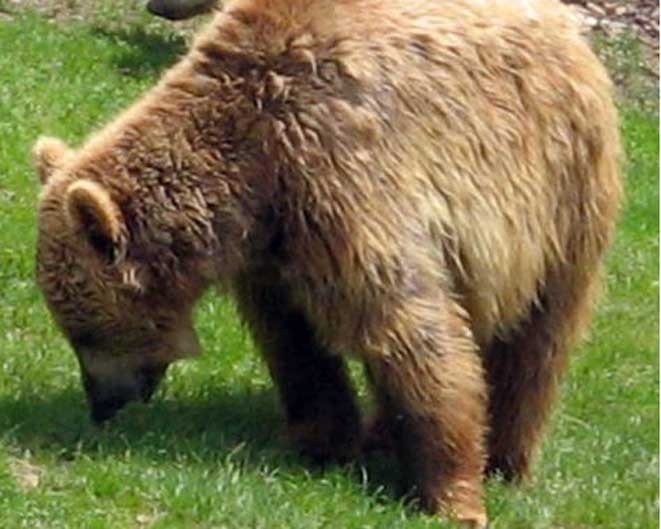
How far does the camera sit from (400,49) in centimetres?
756

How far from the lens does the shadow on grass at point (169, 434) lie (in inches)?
A: 309

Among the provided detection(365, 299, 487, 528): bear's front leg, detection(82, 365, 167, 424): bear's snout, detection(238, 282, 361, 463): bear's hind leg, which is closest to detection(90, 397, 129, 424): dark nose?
detection(82, 365, 167, 424): bear's snout

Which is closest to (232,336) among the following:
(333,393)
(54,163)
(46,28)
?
(333,393)

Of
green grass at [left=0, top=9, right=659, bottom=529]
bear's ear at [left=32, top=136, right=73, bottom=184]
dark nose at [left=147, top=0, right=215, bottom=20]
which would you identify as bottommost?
dark nose at [left=147, top=0, right=215, bottom=20]

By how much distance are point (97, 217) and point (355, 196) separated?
923 millimetres

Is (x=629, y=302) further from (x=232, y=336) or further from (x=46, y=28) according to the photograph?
(x=46, y=28)

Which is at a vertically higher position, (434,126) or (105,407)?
(434,126)

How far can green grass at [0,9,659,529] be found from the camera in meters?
7.36

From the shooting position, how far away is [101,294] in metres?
7.66

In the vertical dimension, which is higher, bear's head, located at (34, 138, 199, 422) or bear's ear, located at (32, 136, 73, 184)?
bear's ear, located at (32, 136, 73, 184)

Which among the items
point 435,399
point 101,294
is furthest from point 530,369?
point 101,294

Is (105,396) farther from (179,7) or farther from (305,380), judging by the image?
(179,7)

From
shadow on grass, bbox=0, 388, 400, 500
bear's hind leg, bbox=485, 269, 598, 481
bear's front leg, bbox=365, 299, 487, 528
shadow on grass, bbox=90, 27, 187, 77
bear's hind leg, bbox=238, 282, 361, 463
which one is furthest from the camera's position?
shadow on grass, bbox=90, 27, 187, 77

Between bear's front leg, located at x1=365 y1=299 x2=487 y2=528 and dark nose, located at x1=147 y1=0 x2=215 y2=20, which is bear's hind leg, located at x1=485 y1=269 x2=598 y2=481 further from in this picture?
dark nose, located at x1=147 y1=0 x2=215 y2=20
